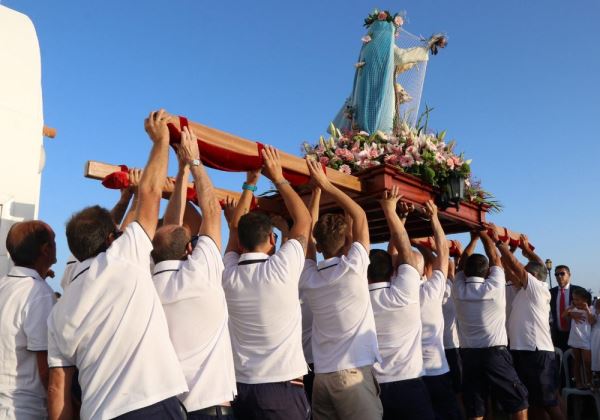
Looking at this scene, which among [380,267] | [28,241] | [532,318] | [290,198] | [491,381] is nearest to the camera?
[28,241]

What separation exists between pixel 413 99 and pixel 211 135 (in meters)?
5.23

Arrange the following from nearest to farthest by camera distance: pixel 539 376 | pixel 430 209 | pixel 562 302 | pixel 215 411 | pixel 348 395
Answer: pixel 215 411
pixel 348 395
pixel 430 209
pixel 539 376
pixel 562 302

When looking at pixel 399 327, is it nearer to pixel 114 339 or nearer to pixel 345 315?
pixel 345 315

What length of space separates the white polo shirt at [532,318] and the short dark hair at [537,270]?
0.15m

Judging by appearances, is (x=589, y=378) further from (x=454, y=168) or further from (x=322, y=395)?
(x=322, y=395)

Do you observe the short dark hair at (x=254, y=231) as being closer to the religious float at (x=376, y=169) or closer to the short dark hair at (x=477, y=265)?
the religious float at (x=376, y=169)

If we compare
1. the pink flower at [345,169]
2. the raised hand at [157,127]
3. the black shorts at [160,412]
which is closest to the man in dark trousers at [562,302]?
the pink flower at [345,169]

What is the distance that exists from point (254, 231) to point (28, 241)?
4.48ft

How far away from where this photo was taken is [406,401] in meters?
4.66

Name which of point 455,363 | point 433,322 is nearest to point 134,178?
point 433,322

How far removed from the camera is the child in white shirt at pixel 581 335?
8766 millimetres

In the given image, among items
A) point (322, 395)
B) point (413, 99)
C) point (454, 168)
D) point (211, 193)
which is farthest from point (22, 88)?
point (413, 99)

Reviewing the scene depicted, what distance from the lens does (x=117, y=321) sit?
8.59 ft

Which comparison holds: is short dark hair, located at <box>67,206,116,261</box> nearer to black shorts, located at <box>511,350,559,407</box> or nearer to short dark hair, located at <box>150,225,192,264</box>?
short dark hair, located at <box>150,225,192,264</box>
